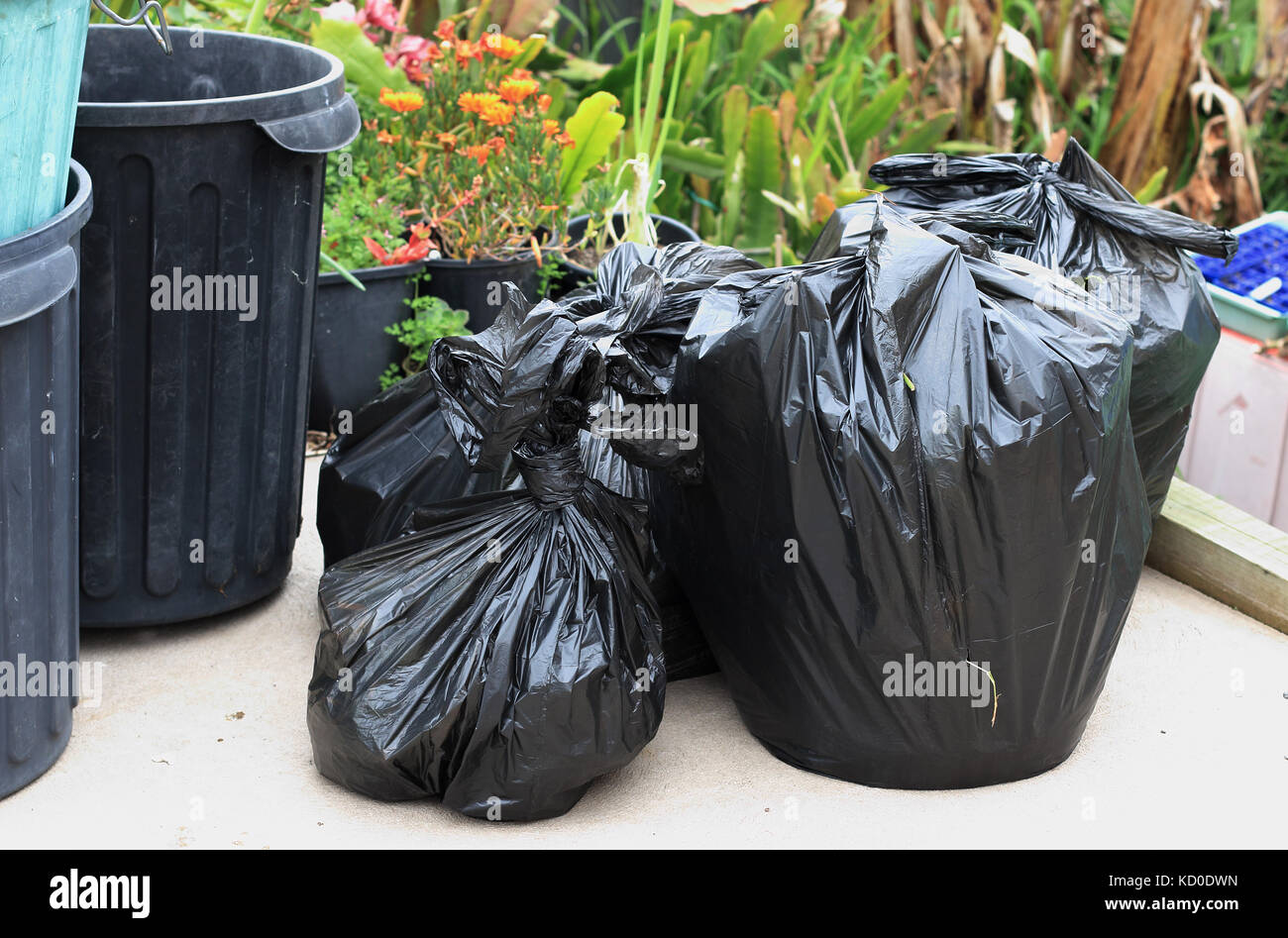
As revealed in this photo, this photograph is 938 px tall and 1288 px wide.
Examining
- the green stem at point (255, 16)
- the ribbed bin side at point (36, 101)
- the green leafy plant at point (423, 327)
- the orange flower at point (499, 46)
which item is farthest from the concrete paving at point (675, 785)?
the orange flower at point (499, 46)

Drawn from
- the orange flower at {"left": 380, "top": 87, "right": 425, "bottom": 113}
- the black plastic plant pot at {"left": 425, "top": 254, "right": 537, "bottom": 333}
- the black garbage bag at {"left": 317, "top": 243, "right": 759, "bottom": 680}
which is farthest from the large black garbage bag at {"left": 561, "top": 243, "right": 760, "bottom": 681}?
the orange flower at {"left": 380, "top": 87, "right": 425, "bottom": 113}

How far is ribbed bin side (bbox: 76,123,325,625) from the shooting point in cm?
242

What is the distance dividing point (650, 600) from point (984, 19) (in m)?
3.30

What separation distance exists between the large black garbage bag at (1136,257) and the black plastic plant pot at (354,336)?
4.40ft

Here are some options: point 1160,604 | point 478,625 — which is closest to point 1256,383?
point 1160,604

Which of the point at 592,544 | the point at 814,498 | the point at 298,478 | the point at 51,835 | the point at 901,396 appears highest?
the point at 901,396

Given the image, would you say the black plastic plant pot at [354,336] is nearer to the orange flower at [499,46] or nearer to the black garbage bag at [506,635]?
the orange flower at [499,46]

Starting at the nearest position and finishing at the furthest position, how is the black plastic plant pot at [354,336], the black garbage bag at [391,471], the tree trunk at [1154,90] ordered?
1. the black garbage bag at [391,471]
2. the black plastic plant pot at [354,336]
3. the tree trunk at [1154,90]

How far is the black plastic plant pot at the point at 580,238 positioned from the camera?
12.6 feet

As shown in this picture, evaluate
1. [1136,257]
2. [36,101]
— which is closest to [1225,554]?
[1136,257]

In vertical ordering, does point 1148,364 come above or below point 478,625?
above

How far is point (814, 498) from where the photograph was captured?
7.13ft

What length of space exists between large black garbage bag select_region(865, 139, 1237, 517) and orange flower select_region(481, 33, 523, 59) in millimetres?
1280

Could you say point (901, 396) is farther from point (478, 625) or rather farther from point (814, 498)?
point (478, 625)
